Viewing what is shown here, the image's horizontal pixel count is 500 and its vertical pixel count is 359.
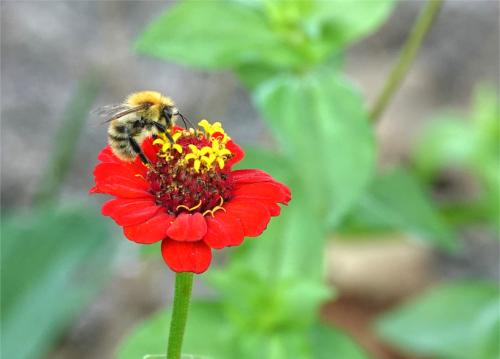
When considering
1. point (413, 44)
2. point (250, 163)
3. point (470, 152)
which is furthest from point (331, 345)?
point (470, 152)

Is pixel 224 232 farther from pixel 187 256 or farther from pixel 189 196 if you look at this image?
pixel 189 196

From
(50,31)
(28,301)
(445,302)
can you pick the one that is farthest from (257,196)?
(50,31)

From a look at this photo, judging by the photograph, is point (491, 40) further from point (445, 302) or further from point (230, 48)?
point (230, 48)

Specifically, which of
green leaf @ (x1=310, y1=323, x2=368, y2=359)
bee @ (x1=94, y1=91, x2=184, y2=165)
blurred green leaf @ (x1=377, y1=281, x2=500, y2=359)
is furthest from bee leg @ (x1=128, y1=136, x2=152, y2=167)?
blurred green leaf @ (x1=377, y1=281, x2=500, y2=359)

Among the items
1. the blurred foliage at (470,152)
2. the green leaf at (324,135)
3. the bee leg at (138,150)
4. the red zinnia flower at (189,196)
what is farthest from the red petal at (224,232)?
the blurred foliage at (470,152)

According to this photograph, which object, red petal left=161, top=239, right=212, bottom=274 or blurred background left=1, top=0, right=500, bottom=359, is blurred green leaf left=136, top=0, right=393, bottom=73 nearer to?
blurred background left=1, top=0, right=500, bottom=359

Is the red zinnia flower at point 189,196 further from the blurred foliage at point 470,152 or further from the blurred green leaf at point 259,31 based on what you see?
the blurred foliage at point 470,152
